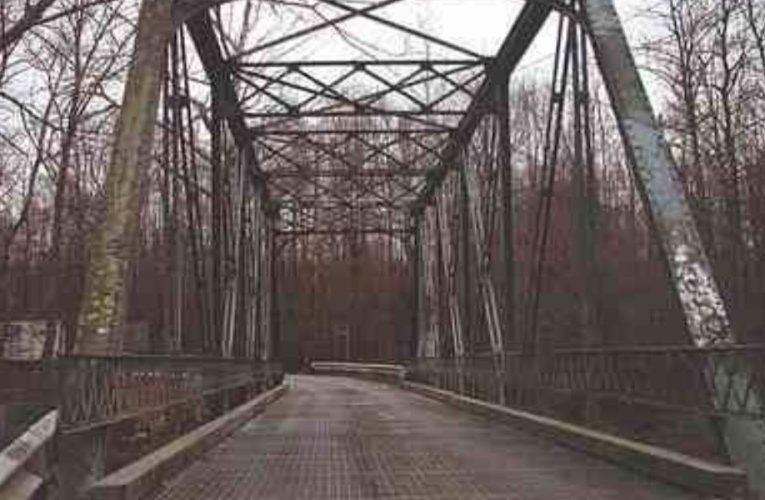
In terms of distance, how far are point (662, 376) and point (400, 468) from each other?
8.64ft

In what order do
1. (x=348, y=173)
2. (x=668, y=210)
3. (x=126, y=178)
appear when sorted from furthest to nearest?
(x=348, y=173) < (x=126, y=178) < (x=668, y=210)

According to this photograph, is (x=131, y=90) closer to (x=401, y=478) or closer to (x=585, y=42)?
(x=401, y=478)

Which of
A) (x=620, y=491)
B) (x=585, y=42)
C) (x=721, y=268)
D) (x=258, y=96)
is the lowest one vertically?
(x=620, y=491)

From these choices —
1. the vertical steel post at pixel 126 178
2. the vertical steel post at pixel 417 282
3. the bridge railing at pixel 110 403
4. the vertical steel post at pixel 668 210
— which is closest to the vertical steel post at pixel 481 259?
the bridge railing at pixel 110 403

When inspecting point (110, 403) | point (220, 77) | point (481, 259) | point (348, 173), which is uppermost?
point (348, 173)

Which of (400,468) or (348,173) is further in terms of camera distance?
(348,173)

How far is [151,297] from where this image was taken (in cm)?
2852

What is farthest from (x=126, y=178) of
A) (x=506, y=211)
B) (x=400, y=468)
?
(x=506, y=211)

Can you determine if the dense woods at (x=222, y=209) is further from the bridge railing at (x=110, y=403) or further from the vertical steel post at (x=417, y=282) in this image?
the vertical steel post at (x=417, y=282)

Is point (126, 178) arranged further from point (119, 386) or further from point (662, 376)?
point (662, 376)

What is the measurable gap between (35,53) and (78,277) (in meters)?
6.98

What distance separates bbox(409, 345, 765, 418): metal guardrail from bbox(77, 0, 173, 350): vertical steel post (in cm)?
440

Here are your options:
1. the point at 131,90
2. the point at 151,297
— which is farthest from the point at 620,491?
the point at 151,297

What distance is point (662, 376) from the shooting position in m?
9.22
